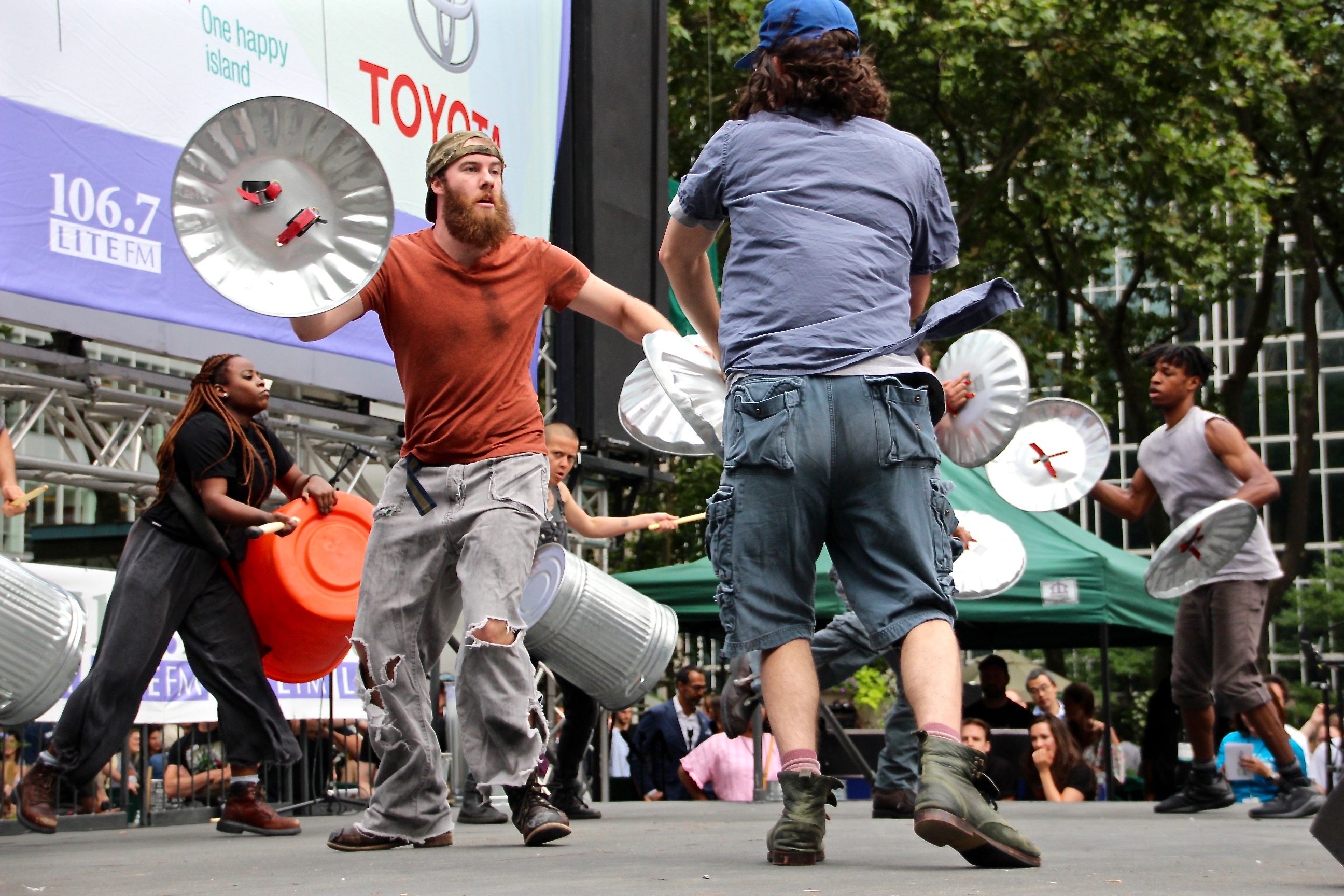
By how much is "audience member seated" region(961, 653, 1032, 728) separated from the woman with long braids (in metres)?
6.34

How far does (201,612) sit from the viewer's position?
217 inches

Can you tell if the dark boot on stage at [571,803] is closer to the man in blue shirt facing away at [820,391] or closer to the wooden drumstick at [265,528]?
the wooden drumstick at [265,528]

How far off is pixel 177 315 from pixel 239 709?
297 centimetres

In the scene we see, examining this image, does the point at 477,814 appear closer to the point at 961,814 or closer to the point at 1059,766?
the point at 961,814

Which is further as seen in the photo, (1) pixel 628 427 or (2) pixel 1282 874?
(1) pixel 628 427

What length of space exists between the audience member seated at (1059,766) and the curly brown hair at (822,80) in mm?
7089

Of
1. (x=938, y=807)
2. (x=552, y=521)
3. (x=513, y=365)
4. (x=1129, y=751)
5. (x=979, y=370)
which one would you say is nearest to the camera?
(x=938, y=807)

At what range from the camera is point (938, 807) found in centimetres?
305

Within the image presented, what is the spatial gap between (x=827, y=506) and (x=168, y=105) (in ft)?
18.4

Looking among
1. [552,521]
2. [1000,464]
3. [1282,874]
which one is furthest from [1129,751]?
[1282,874]

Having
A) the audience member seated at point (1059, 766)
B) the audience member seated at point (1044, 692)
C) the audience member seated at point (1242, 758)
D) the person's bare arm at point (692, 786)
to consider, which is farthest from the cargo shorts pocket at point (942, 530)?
the audience member seated at point (1044, 692)

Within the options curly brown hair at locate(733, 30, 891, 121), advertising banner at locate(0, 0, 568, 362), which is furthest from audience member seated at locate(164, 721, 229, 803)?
curly brown hair at locate(733, 30, 891, 121)

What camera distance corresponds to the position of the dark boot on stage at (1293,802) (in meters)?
6.01

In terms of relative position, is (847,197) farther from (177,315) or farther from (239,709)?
(177,315)
